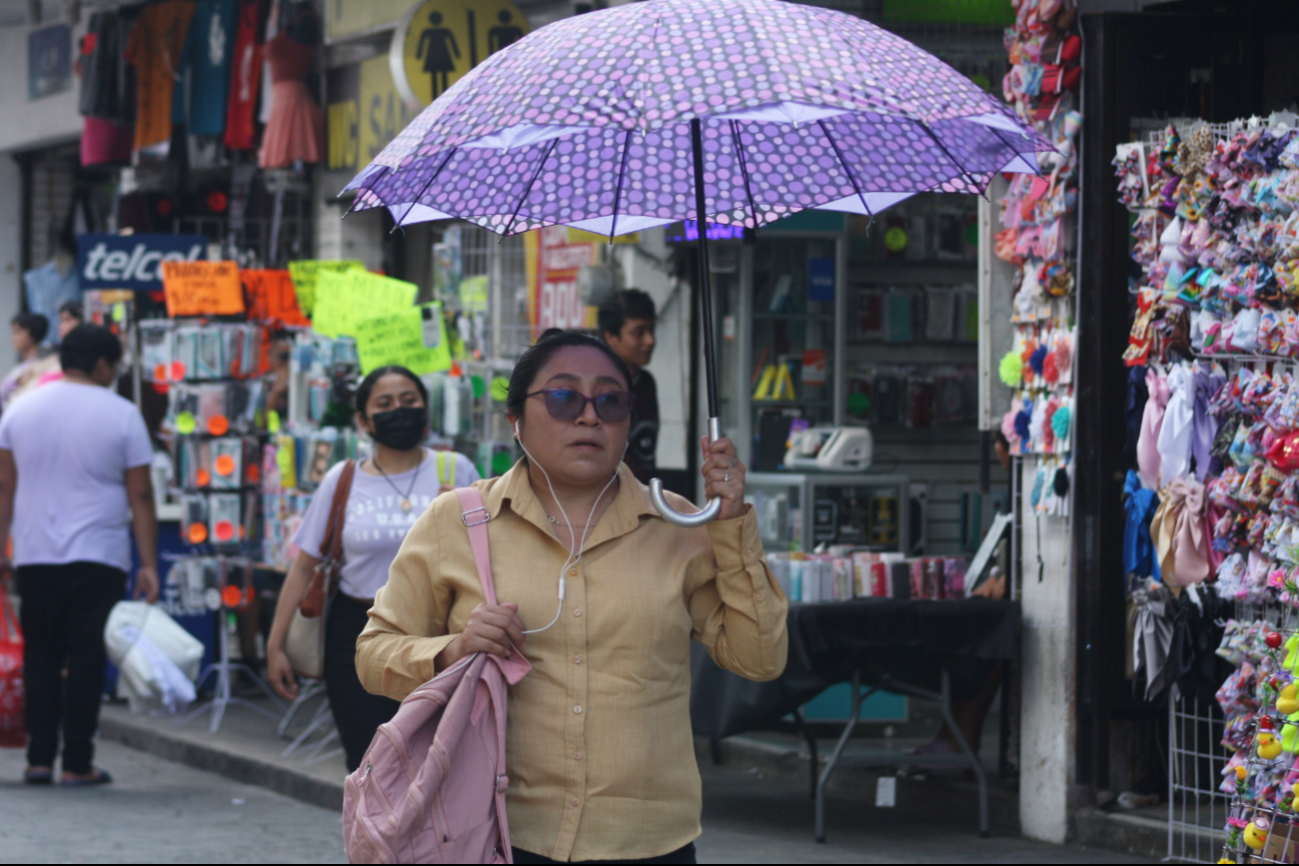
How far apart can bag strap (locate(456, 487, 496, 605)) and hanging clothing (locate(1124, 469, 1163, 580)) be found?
366 cm

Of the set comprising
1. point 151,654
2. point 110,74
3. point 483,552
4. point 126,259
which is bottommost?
point 151,654

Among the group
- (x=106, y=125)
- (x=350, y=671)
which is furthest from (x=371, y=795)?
(x=106, y=125)

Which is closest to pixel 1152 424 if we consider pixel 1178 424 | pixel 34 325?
pixel 1178 424

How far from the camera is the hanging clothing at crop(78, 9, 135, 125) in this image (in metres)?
15.7

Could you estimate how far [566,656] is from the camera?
3.45m

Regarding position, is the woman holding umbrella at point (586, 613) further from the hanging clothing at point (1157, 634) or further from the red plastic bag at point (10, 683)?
the red plastic bag at point (10, 683)

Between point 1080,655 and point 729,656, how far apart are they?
4.02 m

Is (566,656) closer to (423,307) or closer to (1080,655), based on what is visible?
(1080,655)

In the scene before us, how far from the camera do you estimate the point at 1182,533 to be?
6.20 meters

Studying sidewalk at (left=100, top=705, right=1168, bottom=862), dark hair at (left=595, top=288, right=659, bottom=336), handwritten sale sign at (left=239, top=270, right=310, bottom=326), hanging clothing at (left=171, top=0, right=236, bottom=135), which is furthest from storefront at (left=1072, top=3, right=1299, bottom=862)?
hanging clothing at (left=171, top=0, right=236, bottom=135)

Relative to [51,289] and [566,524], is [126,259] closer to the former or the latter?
[51,289]

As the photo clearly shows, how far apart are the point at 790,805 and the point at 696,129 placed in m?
5.17

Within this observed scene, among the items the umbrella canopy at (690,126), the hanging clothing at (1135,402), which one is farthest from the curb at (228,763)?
the umbrella canopy at (690,126)

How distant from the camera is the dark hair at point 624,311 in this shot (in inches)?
314
